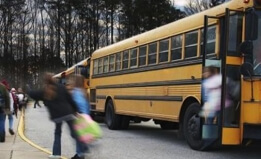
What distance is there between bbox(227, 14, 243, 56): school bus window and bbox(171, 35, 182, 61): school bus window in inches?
92.0

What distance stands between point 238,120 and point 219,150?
2078 mm

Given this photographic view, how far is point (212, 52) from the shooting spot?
9.38m

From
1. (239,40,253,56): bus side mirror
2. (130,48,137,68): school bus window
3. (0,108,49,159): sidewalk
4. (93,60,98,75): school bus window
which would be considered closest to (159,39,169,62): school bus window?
(130,48,137,68): school bus window

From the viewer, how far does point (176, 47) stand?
11.1 meters

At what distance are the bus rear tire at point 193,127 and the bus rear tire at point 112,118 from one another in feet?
17.1

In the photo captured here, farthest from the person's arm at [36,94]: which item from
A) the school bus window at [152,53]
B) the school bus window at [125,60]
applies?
the school bus window at [125,60]

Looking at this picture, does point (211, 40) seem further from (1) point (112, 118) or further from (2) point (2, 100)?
(1) point (112, 118)

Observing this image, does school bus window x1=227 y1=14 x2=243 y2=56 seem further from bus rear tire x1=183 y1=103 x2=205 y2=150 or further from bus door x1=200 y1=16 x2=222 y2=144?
bus rear tire x1=183 y1=103 x2=205 y2=150

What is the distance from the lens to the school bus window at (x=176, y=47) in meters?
10.9

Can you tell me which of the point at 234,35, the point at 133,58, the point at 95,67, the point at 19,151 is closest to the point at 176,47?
the point at 234,35

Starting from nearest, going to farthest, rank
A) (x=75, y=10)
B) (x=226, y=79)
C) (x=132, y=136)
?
1. (x=226, y=79)
2. (x=132, y=136)
3. (x=75, y=10)

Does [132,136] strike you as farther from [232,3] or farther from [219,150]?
[232,3]

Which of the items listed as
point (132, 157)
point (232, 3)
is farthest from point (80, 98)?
point (232, 3)

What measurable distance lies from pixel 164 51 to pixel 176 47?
2.22 feet
